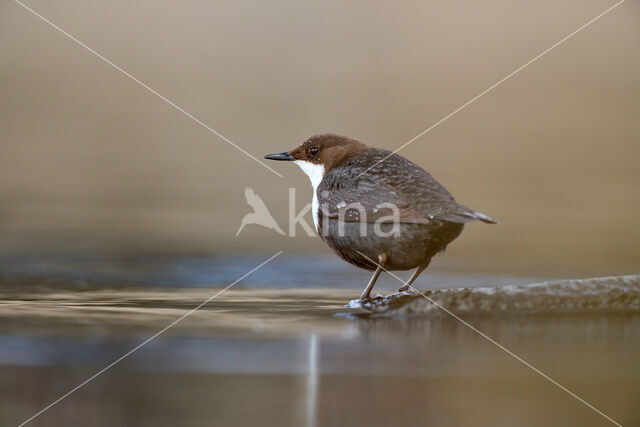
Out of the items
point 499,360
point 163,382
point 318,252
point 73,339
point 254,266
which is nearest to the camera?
point 163,382

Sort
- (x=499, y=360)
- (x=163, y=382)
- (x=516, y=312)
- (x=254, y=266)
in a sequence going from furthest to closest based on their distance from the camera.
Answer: (x=254, y=266) → (x=516, y=312) → (x=499, y=360) → (x=163, y=382)

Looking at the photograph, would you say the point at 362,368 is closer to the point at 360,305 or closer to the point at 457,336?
the point at 457,336

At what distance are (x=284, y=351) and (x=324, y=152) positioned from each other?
1412 mm

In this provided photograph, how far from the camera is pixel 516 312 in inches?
123

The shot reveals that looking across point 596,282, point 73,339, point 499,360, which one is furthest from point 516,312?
point 73,339

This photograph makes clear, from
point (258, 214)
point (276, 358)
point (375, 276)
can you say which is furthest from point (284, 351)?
point (258, 214)

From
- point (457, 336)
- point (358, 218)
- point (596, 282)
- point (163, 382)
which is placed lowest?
point (163, 382)

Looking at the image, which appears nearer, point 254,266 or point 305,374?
point 305,374

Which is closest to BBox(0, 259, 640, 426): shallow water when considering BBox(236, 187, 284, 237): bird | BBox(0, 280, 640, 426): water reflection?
BBox(0, 280, 640, 426): water reflection

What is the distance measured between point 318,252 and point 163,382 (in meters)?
2.21

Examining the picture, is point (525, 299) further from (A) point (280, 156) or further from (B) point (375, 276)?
(A) point (280, 156)

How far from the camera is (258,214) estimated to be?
455 centimetres

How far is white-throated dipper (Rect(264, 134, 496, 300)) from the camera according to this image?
3.12 metres

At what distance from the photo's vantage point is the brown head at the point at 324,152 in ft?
12.1
